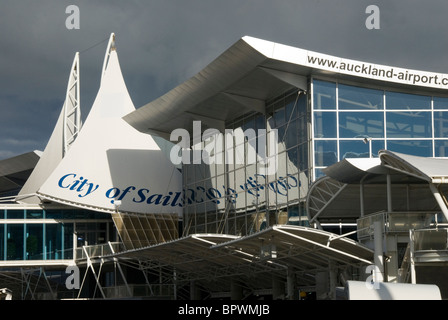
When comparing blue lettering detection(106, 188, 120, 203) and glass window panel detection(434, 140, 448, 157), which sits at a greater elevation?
glass window panel detection(434, 140, 448, 157)

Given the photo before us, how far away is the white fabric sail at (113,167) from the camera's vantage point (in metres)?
49.8

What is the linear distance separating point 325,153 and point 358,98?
3.12 metres

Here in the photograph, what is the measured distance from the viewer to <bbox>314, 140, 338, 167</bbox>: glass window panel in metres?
37.2

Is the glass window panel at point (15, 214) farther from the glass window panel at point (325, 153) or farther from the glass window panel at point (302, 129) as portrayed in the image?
the glass window panel at point (325, 153)

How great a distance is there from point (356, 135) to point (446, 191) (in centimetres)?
1024

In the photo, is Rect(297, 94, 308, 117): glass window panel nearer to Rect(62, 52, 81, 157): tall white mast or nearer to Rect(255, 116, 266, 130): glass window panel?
Rect(255, 116, 266, 130): glass window panel

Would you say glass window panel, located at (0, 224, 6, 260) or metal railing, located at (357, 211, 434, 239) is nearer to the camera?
metal railing, located at (357, 211, 434, 239)

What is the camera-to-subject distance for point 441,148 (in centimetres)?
3844

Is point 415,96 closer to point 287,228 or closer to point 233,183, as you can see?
point 233,183

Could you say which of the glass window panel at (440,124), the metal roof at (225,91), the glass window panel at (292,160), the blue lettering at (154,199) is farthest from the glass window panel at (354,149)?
the blue lettering at (154,199)

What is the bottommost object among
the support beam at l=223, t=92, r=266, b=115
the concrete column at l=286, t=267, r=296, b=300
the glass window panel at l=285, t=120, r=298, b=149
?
the concrete column at l=286, t=267, r=296, b=300

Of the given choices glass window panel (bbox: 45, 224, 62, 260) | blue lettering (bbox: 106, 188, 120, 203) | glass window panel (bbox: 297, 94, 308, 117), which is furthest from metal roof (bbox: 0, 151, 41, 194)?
glass window panel (bbox: 297, 94, 308, 117)

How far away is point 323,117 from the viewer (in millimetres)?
37656

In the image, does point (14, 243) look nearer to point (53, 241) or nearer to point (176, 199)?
point (53, 241)
